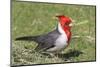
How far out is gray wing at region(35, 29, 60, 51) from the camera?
2.67 meters

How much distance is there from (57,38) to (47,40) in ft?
0.45

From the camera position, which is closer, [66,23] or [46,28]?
[46,28]

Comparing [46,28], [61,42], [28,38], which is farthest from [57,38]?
[28,38]

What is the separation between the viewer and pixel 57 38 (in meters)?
2.75

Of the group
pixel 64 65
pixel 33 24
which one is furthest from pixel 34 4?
pixel 64 65

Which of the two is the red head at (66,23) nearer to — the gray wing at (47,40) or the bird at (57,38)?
the bird at (57,38)

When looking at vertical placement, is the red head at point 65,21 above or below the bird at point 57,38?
above

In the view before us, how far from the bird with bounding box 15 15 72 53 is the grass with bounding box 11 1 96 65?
51 mm

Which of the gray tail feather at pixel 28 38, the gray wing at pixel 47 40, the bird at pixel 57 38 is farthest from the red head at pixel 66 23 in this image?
the gray tail feather at pixel 28 38

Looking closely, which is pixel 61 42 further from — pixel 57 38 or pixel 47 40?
pixel 47 40

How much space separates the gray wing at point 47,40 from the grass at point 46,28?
0.06 m

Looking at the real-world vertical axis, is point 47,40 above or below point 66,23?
below

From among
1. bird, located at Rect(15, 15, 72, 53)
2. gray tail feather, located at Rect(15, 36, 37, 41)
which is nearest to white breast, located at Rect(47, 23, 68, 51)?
bird, located at Rect(15, 15, 72, 53)

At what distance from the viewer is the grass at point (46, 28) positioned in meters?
2.56
